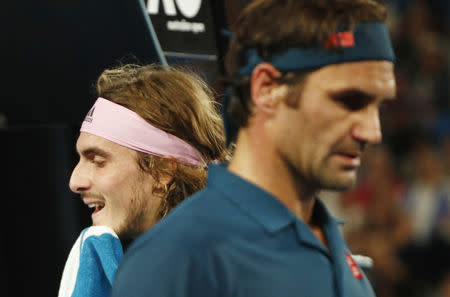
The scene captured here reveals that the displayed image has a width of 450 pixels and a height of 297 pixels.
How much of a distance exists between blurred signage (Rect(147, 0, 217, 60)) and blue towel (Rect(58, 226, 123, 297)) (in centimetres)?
47

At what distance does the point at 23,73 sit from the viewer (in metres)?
1.92

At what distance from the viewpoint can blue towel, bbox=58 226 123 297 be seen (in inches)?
66.6

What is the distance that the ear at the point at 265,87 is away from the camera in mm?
1407

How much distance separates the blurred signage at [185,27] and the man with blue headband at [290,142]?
1.69ft

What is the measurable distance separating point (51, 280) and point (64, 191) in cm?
22

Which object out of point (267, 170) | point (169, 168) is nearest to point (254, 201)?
point (267, 170)

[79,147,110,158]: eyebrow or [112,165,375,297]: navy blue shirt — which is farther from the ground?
[112,165,375,297]: navy blue shirt

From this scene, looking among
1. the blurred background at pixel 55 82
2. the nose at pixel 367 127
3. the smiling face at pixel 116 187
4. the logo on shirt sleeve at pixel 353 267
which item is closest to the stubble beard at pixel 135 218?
the smiling face at pixel 116 187

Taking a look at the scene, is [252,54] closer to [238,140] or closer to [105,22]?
[238,140]

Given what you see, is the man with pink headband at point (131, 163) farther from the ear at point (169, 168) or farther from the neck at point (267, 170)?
the neck at point (267, 170)

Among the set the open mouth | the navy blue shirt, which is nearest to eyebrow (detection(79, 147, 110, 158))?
the open mouth

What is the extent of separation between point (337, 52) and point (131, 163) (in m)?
0.57

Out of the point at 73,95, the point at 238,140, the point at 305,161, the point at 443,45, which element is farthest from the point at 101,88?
the point at 443,45

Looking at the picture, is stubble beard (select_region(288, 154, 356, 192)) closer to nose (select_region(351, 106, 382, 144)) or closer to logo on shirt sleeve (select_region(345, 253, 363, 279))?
nose (select_region(351, 106, 382, 144))
